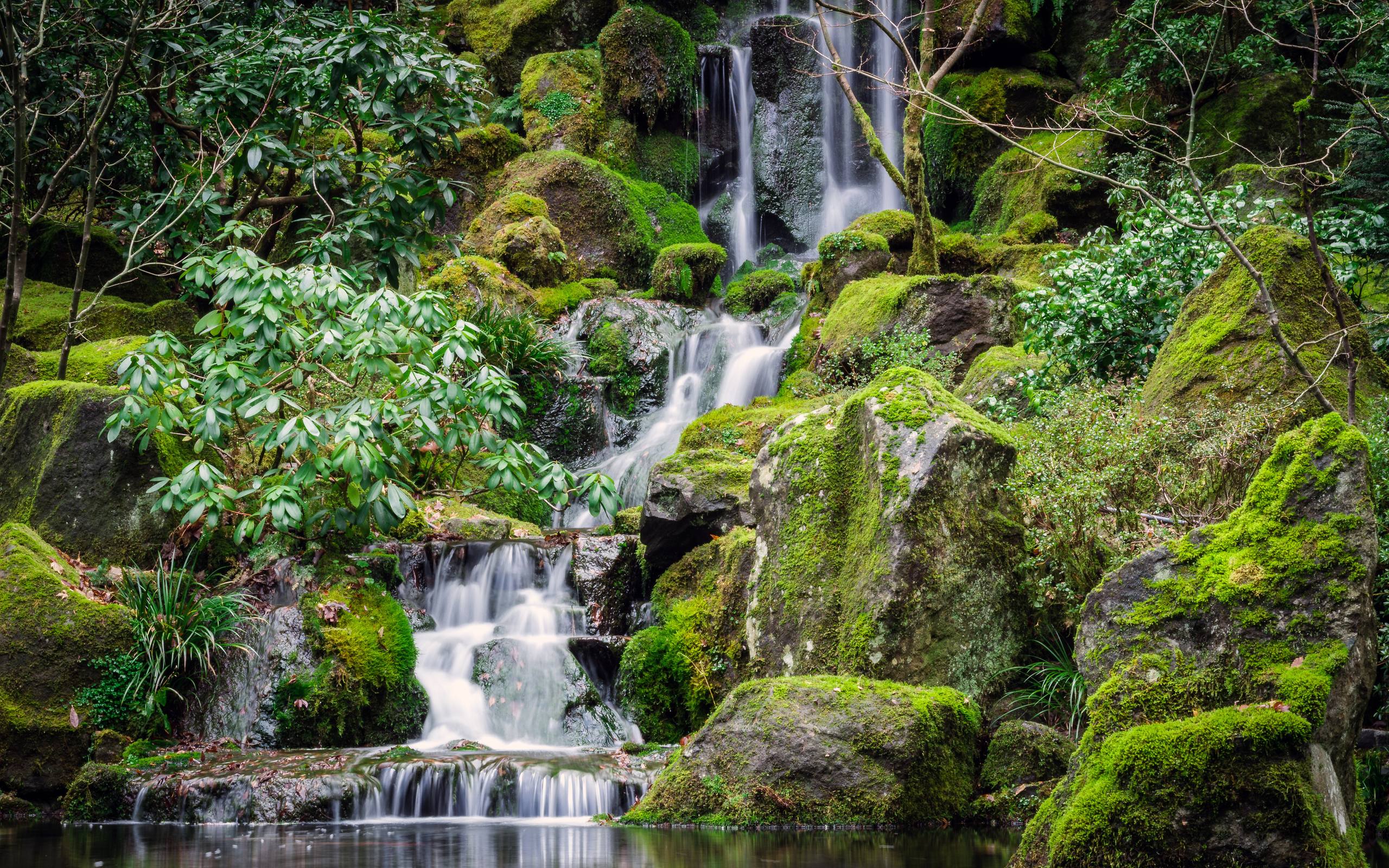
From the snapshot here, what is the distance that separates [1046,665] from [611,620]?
438 cm

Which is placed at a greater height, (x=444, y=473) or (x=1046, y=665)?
(x=444, y=473)

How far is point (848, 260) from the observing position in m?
15.5

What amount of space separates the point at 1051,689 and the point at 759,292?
1189 cm

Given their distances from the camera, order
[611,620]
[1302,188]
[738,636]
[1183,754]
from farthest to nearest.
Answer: [611,620], [738,636], [1302,188], [1183,754]

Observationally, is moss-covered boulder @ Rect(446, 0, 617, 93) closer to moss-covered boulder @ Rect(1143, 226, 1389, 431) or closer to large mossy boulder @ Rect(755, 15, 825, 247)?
large mossy boulder @ Rect(755, 15, 825, 247)

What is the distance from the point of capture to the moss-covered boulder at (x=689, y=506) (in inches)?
371

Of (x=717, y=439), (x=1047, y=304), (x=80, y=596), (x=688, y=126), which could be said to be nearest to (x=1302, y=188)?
(x=1047, y=304)

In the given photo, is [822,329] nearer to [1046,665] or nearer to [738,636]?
[738,636]

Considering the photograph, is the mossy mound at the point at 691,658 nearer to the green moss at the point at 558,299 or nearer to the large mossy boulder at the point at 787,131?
the green moss at the point at 558,299

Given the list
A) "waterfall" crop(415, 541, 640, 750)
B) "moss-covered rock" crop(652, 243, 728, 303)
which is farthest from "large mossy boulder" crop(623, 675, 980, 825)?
"moss-covered rock" crop(652, 243, 728, 303)

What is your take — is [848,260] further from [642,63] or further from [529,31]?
[529,31]

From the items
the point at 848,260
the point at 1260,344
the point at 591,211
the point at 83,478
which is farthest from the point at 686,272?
the point at 1260,344

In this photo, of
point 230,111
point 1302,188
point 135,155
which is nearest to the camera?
point 1302,188

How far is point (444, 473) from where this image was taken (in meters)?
11.9
